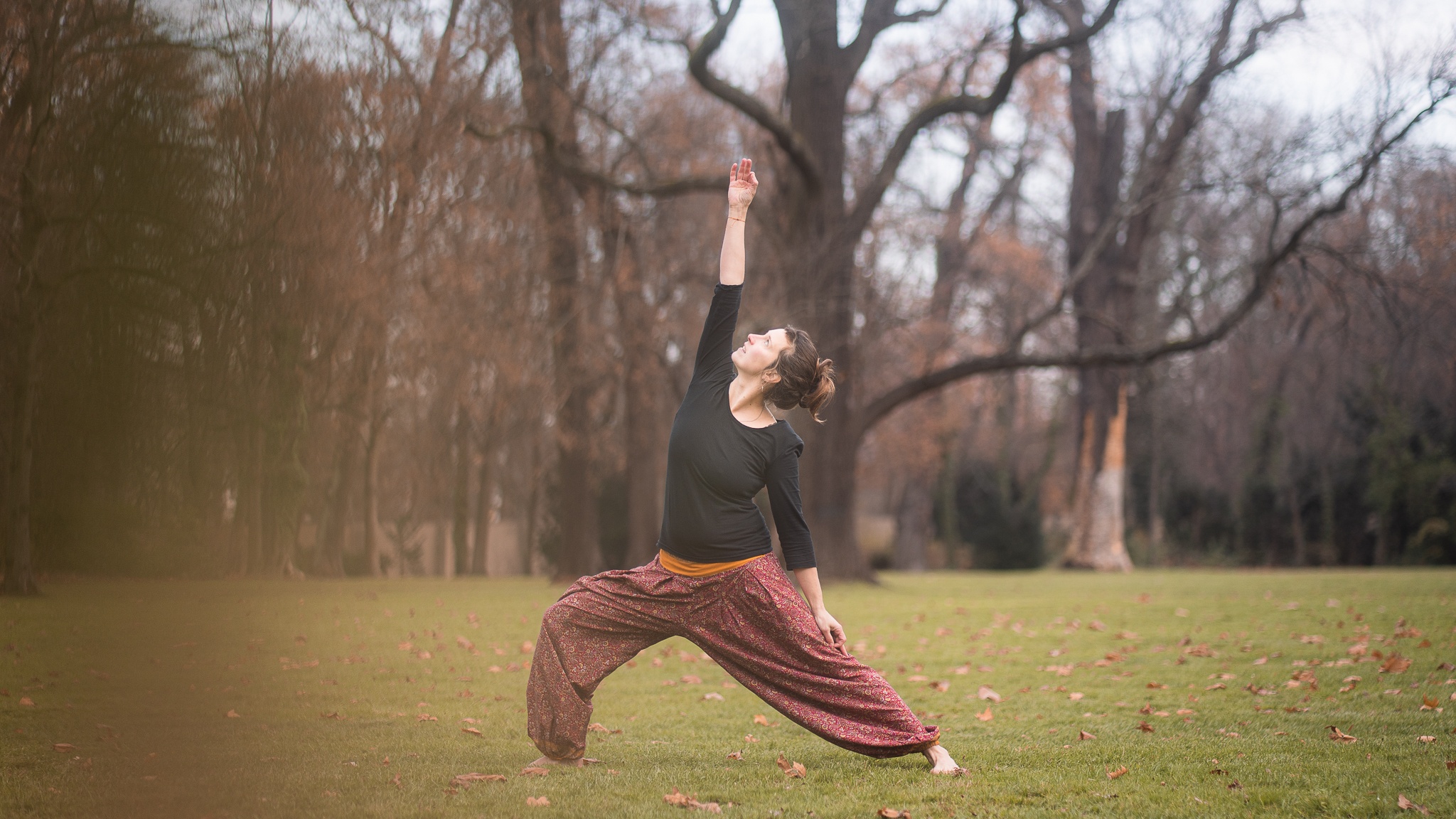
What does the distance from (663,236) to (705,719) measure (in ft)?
60.6

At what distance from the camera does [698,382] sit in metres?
4.61

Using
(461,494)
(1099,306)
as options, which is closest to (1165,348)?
(1099,306)

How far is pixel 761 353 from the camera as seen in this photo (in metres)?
4.42

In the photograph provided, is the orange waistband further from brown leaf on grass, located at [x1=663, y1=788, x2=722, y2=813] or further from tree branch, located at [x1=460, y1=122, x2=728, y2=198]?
tree branch, located at [x1=460, y1=122, x2=728, y2=198]

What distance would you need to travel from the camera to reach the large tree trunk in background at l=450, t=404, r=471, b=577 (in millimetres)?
26141

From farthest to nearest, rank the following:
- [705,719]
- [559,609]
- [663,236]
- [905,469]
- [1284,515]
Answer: [905,469] → [1284,515] → [663,236] → [705,719] → [559,609]

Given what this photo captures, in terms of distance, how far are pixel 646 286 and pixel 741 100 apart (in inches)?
333

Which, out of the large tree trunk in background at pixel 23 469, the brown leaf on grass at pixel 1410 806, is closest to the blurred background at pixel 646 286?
the large tree trunk in background at pixel 23 469

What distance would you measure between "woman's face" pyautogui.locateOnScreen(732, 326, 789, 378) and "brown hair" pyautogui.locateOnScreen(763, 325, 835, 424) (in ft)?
0.07

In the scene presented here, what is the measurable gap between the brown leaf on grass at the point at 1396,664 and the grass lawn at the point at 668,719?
0.05 m

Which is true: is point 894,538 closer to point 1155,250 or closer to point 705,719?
point 1155,250

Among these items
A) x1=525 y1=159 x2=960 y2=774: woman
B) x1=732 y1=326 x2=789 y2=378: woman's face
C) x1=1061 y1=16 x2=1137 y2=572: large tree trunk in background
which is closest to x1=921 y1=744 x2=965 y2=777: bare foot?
x1=525 y1=159 x2=960 y2=774: woman

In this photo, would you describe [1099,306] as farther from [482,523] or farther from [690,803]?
[690,803]

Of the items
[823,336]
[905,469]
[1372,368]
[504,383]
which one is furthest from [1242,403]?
[504,383]
